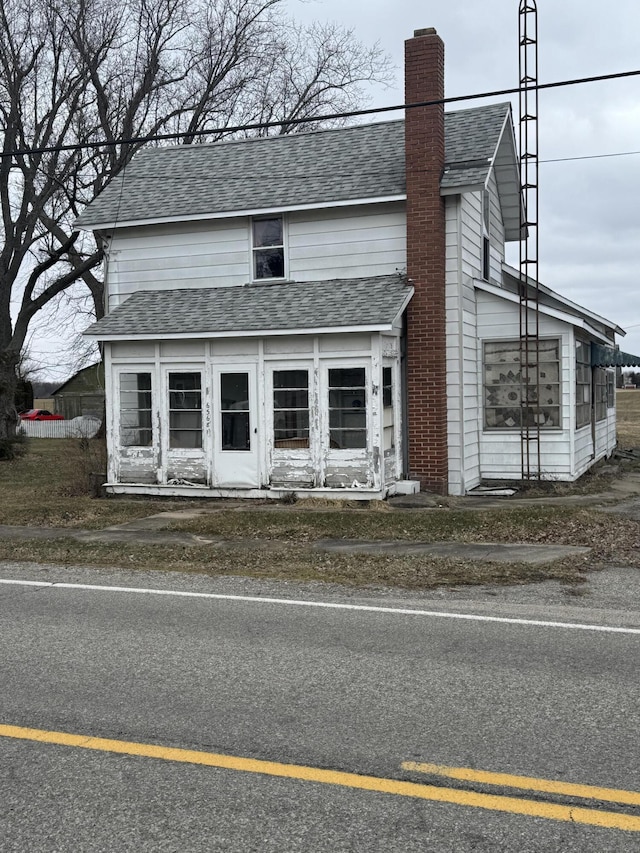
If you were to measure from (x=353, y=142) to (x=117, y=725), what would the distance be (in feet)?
48.9

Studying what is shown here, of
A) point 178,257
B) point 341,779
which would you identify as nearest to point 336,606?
point 341,779

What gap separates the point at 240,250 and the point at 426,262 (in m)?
3.86

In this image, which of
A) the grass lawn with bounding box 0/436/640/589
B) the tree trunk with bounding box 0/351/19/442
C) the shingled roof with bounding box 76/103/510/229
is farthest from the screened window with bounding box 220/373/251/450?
the tree trunk with bounding box 0/351/19/442

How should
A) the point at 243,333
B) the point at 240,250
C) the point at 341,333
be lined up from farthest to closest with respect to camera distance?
the point at 240,250, the point at 243,333, the point at 341,333

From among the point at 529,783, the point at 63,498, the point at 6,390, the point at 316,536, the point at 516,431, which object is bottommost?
the point at 529,783

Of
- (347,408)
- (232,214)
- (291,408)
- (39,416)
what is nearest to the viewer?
(347,408)

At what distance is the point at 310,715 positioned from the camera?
518 cm

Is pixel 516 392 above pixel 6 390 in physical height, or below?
below

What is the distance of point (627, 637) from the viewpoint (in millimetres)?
6770

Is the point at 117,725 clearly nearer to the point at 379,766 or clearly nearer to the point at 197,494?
the point at 379,766

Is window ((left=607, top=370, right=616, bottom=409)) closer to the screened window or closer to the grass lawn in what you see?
the grass lawn

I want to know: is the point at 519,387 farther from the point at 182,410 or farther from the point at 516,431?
the point at 182,410

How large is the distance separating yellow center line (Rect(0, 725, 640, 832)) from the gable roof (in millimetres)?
10159

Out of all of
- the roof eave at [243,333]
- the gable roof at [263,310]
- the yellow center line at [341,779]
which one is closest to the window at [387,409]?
the roof eave at [243,333]
